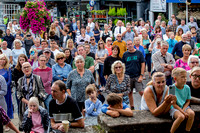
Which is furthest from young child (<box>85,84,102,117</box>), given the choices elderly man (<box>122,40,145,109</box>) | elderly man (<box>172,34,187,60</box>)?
elderly man (<box>172,34,187,60</box>)

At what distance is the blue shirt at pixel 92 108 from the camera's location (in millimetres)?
6375

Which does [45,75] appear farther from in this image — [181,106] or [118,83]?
[181,106]

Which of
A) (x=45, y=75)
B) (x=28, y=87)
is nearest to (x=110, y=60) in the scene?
(x=45, y=75)

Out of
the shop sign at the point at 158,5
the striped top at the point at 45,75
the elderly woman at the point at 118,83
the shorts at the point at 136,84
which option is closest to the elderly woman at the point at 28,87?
the striped top at the point at 45,75

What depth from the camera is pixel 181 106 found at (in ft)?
14.4

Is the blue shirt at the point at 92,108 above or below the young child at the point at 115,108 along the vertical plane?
below

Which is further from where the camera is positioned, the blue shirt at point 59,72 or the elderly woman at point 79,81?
the blue shirt at point 59,72

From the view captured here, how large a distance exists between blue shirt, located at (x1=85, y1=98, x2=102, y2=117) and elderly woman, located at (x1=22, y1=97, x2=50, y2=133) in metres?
1.07

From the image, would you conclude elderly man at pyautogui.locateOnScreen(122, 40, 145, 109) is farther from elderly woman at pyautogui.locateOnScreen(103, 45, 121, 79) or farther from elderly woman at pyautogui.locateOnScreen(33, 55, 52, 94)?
elderly woman at pyautogui.locateOnScreen(33, 55, 52, 94)

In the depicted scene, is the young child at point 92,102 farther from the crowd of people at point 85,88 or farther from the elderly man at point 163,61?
the elderly man at point 163,61

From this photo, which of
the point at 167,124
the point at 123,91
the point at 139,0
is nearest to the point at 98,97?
the point at 123,91

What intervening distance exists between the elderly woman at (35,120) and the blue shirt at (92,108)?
1.07m

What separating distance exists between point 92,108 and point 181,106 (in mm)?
2363

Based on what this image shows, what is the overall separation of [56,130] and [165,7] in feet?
63.5
